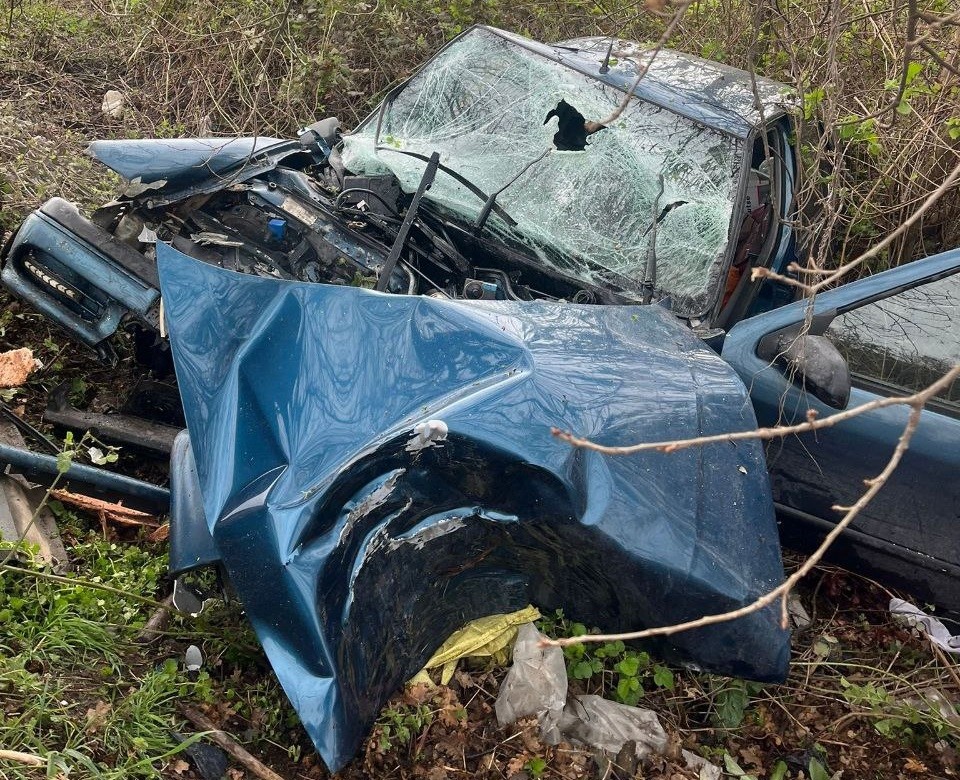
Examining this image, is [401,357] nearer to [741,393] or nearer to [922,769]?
[741,393]

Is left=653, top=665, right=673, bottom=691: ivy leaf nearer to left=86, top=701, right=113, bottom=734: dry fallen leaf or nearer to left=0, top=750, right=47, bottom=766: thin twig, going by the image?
left=86, top=701, right=113, bottom=734: dry fallen leaf

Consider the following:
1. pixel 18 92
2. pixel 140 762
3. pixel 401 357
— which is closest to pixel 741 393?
pixel 401 357

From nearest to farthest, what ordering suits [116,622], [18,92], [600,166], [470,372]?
[470,372], [116,622], [600,166], [18,92]

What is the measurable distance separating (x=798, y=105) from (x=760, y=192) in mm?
581

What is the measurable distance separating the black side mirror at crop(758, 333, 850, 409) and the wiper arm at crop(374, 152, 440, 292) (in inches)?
53.2

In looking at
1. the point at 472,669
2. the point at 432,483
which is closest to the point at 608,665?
the point at 472,669

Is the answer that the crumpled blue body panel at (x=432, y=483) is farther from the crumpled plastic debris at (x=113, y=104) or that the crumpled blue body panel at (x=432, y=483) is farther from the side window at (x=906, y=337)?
the crumpled plastic debris at (x=113, y=104)

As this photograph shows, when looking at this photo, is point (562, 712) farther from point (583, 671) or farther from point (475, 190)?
point (475, 190)

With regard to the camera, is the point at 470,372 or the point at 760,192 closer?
the point at 470,372

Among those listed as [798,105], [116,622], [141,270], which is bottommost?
[116,622]

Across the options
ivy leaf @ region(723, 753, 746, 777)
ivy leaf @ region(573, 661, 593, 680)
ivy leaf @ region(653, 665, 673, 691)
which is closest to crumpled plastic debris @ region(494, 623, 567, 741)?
ivy leaf @ region(573, 661, 593, 680)

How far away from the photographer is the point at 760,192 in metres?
3.78

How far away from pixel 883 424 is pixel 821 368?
15.0 inches

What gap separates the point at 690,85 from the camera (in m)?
4.02
